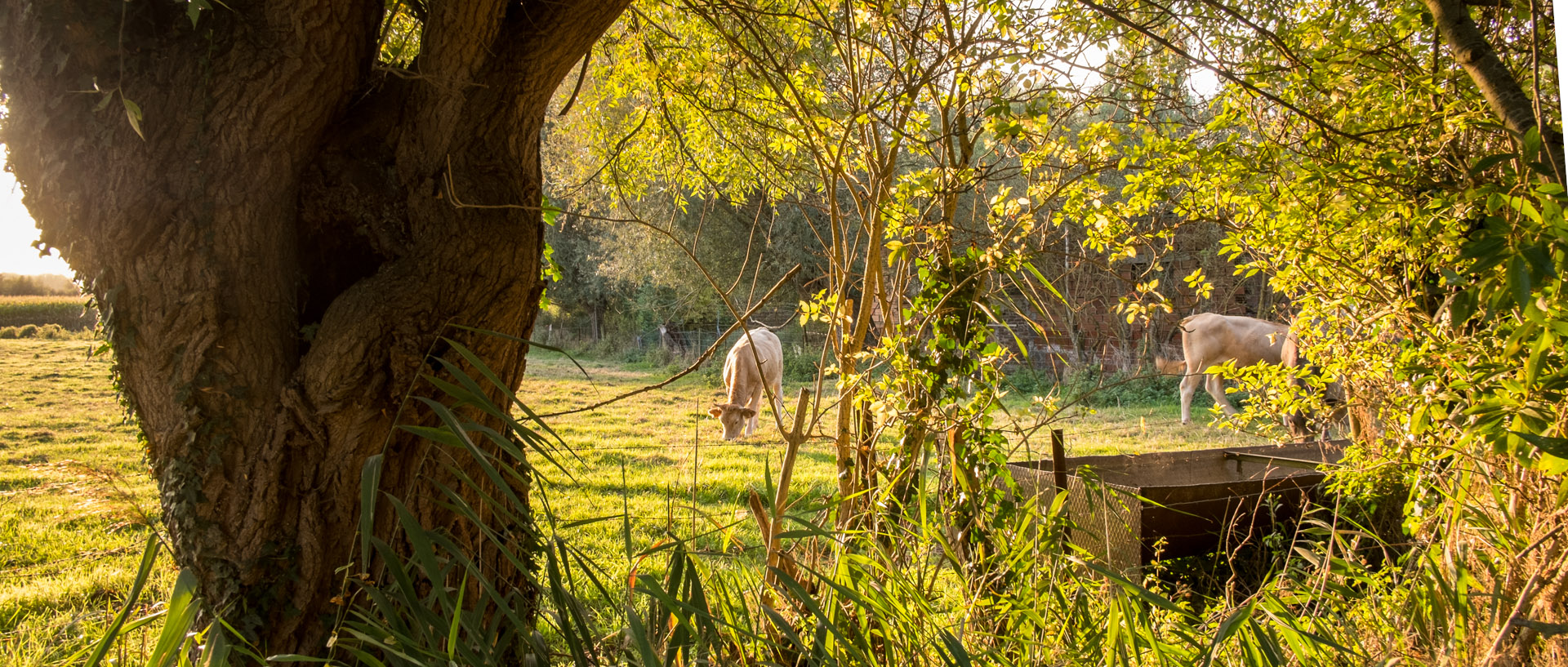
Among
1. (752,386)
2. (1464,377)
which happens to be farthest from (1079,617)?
(752,386)

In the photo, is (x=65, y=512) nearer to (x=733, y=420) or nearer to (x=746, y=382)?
(x=733, y=420)

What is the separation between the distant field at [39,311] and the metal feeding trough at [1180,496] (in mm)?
13825

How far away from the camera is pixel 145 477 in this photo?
6.14 m

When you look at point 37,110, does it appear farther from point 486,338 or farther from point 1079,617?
point 1079,617

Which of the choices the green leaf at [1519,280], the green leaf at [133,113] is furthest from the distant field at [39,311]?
the green leaf at [1519,280]

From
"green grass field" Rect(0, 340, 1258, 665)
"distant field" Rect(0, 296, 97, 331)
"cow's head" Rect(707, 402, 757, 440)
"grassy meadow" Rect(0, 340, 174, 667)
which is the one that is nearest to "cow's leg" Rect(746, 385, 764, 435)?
"cow's head" Rect(707, 402, 757, 440)

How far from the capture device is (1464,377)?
2.03m

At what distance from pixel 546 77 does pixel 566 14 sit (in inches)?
5.9

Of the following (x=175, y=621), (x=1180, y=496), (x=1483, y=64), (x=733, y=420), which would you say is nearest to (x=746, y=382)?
(x=733, y=420)

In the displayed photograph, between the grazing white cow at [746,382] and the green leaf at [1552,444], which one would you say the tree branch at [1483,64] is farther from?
the grazing white cow at [746,382]

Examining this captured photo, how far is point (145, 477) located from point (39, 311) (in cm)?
961

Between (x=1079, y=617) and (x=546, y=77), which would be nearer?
(x=546, y=77)

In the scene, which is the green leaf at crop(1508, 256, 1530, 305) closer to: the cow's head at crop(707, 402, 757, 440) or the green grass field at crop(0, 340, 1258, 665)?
the green grass field at crop(0, 340, 1258, 665)

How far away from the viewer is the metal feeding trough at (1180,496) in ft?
12.2
